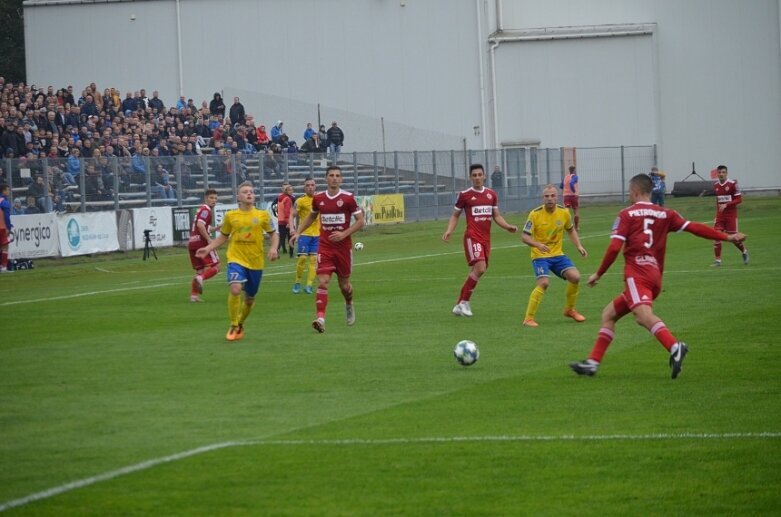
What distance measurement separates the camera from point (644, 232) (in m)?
13.1

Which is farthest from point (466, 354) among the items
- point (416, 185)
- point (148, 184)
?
point (416, 185)

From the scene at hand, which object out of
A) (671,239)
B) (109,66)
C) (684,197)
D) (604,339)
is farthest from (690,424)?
(109,66)

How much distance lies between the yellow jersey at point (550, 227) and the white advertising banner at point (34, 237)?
62.2ft

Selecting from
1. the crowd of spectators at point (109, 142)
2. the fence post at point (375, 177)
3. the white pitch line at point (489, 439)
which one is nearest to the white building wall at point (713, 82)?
Answer: the fence post at point (375, 177)

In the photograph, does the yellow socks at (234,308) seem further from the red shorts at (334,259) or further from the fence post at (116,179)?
the fence post at (116,179)

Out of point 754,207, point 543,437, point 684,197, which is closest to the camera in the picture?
point 543,437

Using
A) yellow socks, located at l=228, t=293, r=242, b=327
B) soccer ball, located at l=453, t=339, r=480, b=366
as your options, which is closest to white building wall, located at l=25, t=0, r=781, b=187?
yellow socks, located at l=228, t=293, r=242, b=327

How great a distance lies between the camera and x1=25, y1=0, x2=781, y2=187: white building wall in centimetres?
6084

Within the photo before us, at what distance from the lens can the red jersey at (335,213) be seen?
60.6ft

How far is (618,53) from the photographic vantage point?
2408 inches

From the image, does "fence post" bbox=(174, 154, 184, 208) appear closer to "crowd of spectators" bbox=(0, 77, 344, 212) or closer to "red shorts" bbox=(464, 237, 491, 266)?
"crowd of spectators" bbox=(0, 77, 344, 212)

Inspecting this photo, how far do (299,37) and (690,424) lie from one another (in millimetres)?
52664

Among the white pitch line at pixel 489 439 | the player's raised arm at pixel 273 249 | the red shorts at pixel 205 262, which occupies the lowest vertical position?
the white pitch line at pixel 489 439

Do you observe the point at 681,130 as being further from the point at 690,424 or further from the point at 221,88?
the point at 690,424
